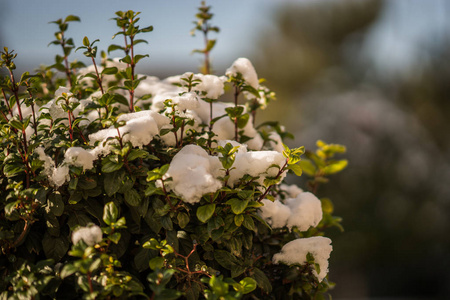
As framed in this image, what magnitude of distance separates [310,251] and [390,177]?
3.44 meters

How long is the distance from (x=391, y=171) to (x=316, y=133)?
3.21ft

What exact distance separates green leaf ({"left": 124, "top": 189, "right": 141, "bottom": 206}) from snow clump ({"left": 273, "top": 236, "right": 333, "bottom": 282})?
1.28 feet

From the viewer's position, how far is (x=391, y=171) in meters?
4.00

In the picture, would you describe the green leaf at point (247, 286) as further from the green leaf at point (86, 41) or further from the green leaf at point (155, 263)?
the green leaf at point (86, 41)

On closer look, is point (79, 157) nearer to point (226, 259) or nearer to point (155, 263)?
point (155, 263)

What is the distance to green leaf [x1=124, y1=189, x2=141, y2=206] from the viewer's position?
808 millimetres

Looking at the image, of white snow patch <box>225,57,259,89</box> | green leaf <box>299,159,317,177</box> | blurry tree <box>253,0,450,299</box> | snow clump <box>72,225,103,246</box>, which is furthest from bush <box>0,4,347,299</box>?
Answer: blurry tree <box>253,0,450,299</box>

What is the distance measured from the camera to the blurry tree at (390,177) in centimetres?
386

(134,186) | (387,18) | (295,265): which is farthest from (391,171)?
(134,186)

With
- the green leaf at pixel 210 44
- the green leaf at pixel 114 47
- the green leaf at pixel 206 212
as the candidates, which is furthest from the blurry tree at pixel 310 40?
the green leaf at pixel 206 212

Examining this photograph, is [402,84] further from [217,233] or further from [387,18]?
[217,233]

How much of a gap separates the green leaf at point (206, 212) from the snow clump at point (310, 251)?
28 centimetres

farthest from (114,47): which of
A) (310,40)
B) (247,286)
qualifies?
(310,40)

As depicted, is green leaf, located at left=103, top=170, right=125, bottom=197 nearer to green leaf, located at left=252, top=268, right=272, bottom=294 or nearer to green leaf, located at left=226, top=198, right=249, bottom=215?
green leaf, located at left=226, top=198, right=249, bottom=215
